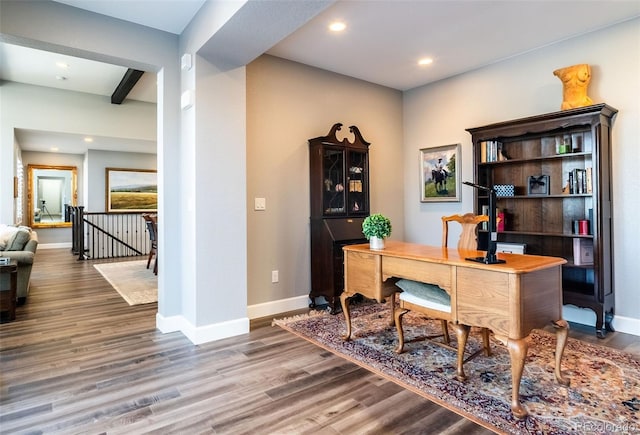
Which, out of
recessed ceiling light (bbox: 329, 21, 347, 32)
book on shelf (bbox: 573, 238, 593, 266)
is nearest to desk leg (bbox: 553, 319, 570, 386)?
book on shelf (bbox: 573, 238, 593, 266)

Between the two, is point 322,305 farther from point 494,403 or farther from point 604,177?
point 604,177

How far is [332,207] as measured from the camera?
3967 millimetres

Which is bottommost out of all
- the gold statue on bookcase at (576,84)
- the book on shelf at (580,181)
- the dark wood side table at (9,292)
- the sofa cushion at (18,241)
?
the dark wood side table at (9,292)

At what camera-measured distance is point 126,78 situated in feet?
16.6

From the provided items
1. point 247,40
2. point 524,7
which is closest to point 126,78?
point 247,40

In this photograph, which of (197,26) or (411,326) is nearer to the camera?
(197,26)

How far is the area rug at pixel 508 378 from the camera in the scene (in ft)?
5.93

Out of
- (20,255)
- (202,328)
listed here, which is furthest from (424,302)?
(20,255)

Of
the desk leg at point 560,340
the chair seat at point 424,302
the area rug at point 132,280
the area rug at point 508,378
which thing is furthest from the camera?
the area rug at point 132,280

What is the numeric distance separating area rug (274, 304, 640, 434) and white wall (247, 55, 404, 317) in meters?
0.74

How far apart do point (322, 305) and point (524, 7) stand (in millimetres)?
3332

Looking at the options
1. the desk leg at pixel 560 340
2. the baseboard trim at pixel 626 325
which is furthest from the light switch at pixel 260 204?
the baseboard trim at pixel 626 325

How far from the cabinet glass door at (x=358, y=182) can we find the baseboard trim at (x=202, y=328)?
5.72 ft

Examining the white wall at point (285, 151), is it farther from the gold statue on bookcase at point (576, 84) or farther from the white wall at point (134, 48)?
the gold statue on bookcase at point (576, 84)
